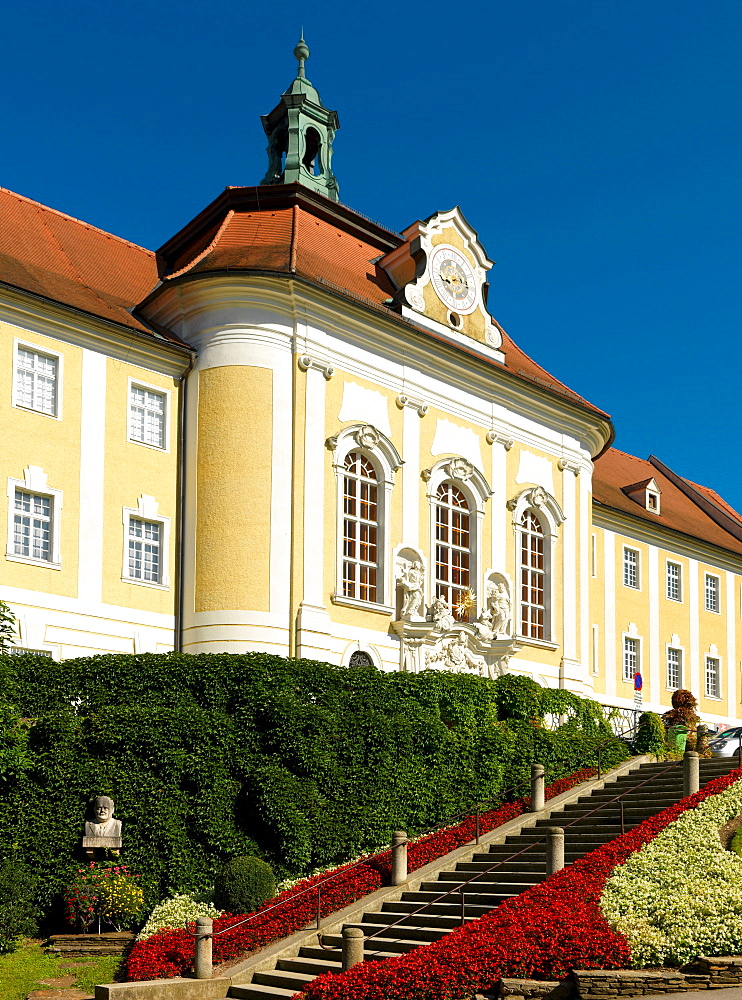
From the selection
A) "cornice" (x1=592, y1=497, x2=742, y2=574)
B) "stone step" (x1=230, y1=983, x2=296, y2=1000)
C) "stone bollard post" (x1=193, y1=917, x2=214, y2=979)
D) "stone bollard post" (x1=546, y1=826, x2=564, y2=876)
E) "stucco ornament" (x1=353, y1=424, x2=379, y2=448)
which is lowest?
"stone step" (x1=230, y1=983, x2=296, y2=1000)

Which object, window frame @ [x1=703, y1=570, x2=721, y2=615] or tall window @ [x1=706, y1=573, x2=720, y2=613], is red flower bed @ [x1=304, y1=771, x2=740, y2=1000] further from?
tall window @ [x1=706, y1=573, x2=720, y2=613]

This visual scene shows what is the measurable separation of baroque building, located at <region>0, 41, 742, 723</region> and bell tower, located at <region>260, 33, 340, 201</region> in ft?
14.2

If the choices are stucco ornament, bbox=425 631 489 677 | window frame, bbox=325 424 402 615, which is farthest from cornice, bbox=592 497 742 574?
window frame, bbox=325 424 402 615

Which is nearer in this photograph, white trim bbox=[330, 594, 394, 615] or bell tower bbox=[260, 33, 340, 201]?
white trim bbox=[330, 594, 394, 615]

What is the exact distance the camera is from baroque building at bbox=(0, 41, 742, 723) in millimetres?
28750

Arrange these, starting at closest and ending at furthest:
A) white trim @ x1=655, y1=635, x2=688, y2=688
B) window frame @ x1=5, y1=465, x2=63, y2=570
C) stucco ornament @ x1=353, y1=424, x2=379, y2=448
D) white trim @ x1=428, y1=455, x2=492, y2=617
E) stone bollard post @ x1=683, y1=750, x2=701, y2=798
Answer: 1. stone bollard post @ x1=683, y1=750, x2=701, y2=798
2. window frame @ x1=5, y1=465, x2=63, y2=570
3. stucco ornament @ x1=353, y1=424, x2=379, y2=448
4. white trim @ x1=428, y1=455, x2=492, y2=617
5. white trim @ x1=655, y1=635, x2=688, y2=688

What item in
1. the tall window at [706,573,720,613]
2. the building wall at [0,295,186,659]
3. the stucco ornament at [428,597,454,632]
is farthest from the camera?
the tall window at [706,573,720,613]

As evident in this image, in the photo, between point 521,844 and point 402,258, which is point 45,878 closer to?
point 521,844

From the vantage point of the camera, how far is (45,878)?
2188 centimetres

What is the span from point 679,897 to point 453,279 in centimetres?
1998

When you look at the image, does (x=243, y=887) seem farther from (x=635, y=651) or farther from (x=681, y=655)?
(x=681, y=655)

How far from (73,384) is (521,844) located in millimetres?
13548

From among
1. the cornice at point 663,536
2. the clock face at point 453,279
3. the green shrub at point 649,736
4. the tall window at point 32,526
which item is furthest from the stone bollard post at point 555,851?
the cornice at point 663,536

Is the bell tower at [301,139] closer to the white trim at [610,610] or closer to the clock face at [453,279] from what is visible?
the clock face at [453,279]
